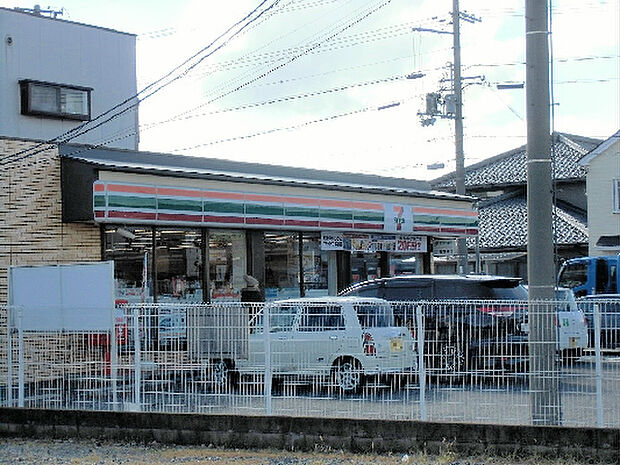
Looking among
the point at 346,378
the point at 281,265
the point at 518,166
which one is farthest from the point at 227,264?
the point at 518,166

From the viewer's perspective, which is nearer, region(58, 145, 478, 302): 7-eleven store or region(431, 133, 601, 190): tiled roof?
region(58, 145, 478, 302): 7-eleven store

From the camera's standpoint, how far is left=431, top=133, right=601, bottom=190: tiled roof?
4353 centimetres

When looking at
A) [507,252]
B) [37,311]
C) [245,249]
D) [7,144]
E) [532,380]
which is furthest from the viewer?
[507,252]

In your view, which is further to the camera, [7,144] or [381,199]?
[381,199]

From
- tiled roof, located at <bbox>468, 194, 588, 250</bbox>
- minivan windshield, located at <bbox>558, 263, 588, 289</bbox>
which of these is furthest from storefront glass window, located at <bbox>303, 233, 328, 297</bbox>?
tiled roof, located at <bbox>468, 194, 588, 250</bbox>

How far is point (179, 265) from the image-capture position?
2011cm

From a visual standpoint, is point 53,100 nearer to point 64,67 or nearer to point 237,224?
point 64,67

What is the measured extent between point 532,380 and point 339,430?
7.24 ft

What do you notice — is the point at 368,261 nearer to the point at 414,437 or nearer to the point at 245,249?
the point at 245,249

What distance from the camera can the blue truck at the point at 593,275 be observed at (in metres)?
28.3

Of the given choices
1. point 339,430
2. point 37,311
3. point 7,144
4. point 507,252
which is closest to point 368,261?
point 7,144

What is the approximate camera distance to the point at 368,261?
990 inches

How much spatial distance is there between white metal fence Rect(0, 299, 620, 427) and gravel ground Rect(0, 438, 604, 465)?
0.56 metres

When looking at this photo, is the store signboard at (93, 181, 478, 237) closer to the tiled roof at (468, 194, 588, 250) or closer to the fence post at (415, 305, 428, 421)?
the fence post at (415, 305, 428, 421)
